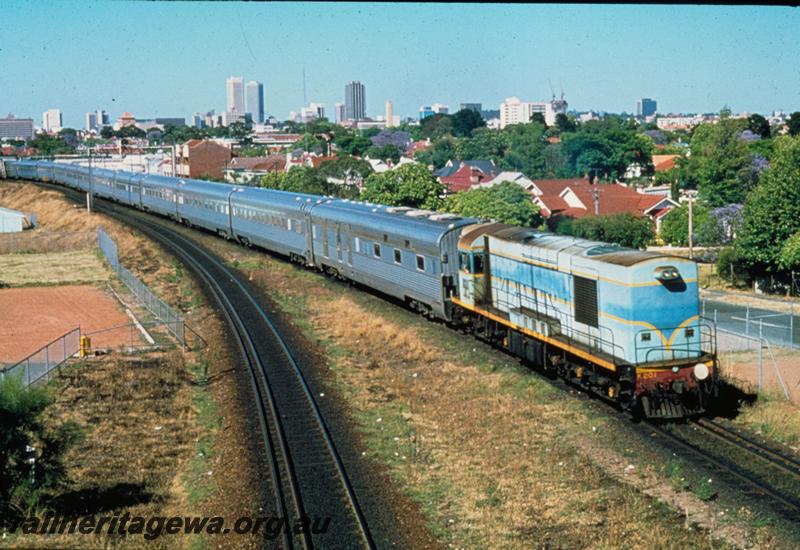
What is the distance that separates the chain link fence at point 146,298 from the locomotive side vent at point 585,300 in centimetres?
1407

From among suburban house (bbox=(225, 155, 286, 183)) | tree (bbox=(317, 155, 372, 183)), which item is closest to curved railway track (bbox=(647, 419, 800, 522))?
tree (bbox=(317, 155, 372, 183))

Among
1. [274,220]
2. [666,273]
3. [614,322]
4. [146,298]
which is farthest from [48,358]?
[274,220]

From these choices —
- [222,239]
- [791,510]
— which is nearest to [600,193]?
[222,239]

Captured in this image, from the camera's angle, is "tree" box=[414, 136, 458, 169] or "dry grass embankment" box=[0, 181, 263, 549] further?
"tree" box=[414, 136, 458, 169]

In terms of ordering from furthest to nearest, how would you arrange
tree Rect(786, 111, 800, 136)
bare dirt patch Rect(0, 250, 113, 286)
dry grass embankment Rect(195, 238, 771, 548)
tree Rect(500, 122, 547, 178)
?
tree Rect(500, 122, 547, 178), tree Rect(786, 111, 800, 136), bare dirt patch Rect(0, 250, 113, 286), dry grass embankment Rect(195, 238, 771, 548)

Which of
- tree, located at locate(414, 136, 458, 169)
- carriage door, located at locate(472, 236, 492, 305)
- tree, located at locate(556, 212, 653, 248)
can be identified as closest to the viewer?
carriage door, located at locate(472, 236, 492, 305)

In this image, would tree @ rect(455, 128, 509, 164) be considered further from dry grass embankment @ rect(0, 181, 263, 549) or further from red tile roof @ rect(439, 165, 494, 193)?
dry grass embankment @ rect(0, 181, 263, 549)

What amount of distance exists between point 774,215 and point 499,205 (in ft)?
88.1

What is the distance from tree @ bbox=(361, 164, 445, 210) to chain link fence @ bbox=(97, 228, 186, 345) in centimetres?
2304

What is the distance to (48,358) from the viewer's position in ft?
83.9

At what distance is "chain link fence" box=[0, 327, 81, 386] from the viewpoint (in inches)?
915

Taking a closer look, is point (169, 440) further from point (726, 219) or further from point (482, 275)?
point (726, 219)

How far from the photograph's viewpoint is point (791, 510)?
577 inches

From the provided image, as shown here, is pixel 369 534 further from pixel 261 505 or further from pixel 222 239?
pixel 222 239
